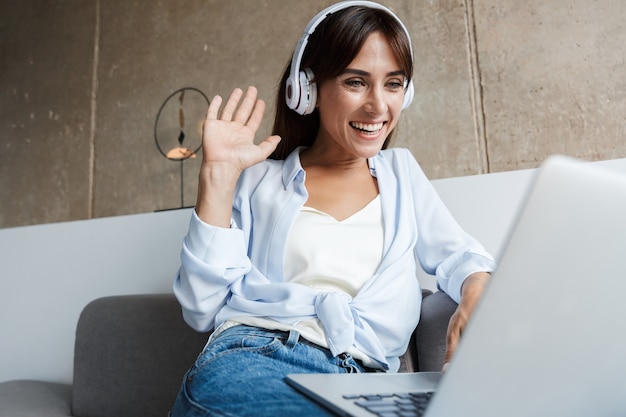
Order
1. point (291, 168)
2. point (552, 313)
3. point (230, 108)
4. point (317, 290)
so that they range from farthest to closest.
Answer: point (291, 168), point (230, 108), point (317, 290), point (552, 313)

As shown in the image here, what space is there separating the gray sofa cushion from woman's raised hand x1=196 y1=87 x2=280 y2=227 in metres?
0.55

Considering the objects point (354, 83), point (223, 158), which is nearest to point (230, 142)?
point (223, 158)

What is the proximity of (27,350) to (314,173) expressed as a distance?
5.02ft

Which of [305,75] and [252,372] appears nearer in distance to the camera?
[252,372]

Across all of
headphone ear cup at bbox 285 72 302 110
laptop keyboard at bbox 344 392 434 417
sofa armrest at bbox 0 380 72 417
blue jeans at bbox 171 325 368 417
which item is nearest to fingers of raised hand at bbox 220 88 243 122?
headphone ear cup at bbox 285 72 302 110

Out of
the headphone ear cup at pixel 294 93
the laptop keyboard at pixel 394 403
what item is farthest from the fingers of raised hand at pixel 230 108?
the laptop keyboard at pixel 394 403

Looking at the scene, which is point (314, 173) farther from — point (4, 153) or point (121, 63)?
point (4, 153)

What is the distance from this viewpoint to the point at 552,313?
0.50 metres

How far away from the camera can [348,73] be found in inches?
48.3

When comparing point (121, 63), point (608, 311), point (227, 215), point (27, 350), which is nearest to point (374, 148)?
point (227, 215)

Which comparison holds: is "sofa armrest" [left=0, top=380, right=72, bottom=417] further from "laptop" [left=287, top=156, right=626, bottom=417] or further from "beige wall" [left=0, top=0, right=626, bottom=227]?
"laptop" [left=287, top=156, right=626, bottom=417]

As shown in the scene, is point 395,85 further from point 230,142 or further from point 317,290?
point 317,290

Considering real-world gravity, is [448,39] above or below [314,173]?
above

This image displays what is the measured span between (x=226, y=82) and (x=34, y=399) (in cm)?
157
